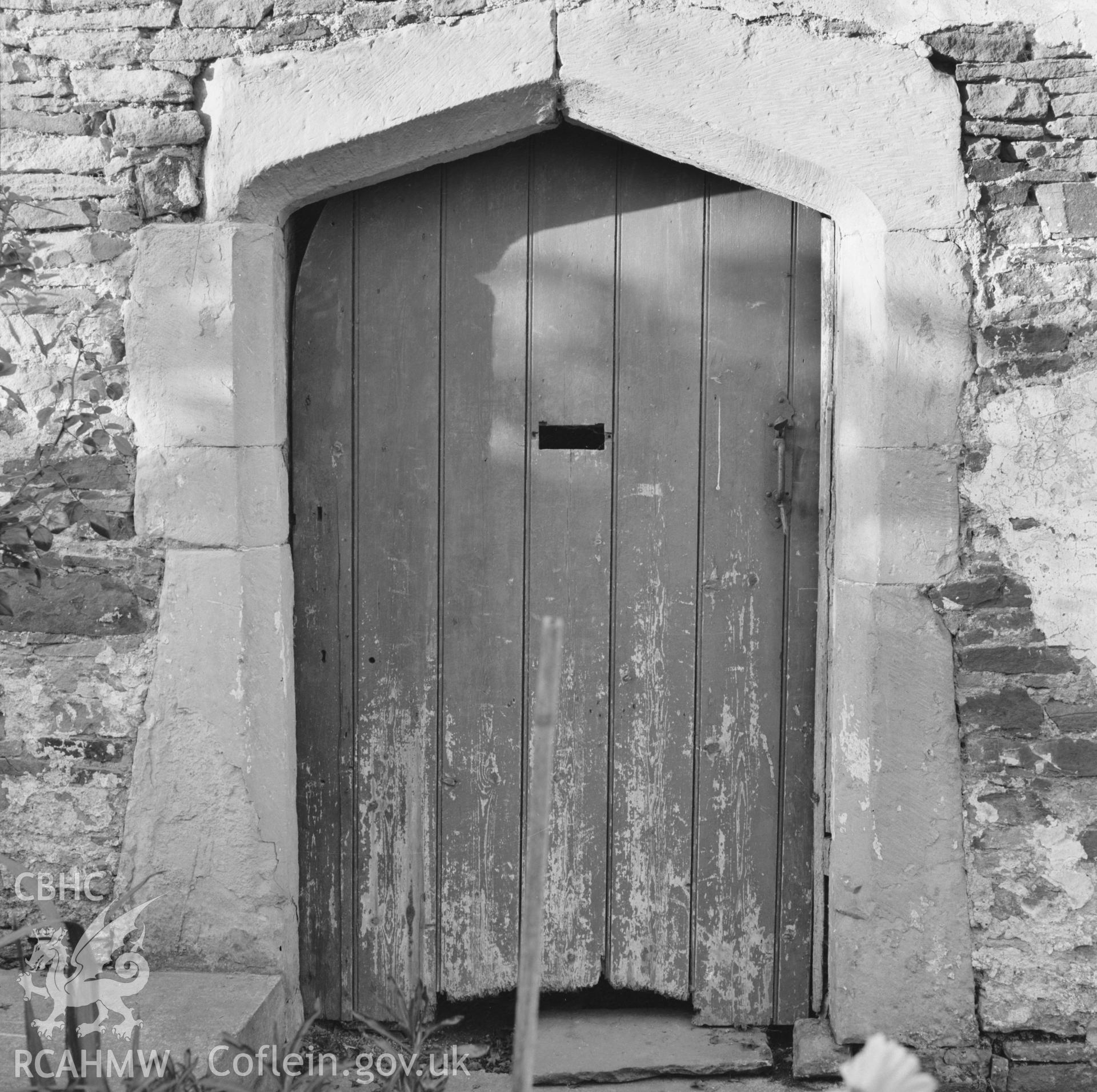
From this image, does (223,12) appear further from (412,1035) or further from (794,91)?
(412,1035)

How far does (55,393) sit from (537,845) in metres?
1.50

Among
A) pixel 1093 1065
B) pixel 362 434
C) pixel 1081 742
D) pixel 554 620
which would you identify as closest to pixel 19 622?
pixel 362 434

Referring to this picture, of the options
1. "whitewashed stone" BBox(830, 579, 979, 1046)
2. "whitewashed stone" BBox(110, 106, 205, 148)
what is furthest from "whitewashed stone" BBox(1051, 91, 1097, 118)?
"whitewashed stone" BBox(110, 106, 205, 148)

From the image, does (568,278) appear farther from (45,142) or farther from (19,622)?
(19,622)

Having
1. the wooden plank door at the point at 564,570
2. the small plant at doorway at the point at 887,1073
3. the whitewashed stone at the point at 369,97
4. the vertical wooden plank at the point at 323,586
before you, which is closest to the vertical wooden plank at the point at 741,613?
the wooden plank door at the point at 564,570

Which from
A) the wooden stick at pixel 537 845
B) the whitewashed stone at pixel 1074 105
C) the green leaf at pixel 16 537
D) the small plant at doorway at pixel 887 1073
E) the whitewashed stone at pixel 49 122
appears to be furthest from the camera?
the whitewashed stone at pixel 49 122

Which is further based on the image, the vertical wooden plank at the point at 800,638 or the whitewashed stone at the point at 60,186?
the vertical wooden plank at the point at 800,638

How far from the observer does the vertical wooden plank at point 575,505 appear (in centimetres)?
246

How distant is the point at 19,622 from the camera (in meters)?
2.38

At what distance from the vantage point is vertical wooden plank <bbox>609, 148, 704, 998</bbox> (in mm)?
2453

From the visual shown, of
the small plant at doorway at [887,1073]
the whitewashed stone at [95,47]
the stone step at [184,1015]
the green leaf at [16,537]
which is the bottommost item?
the stone step at [184,1015]

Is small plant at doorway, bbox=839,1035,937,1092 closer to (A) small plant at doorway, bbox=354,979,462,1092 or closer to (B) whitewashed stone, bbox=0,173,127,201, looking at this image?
(A) small plant at doorway, bbox=354,979,462,1092

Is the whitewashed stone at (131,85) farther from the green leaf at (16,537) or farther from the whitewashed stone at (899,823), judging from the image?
the whitewashed stone at (899,823)

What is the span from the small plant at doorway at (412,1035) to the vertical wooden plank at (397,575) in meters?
0.04
